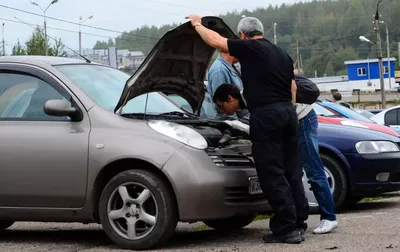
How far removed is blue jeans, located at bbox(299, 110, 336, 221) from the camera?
686 centimetres

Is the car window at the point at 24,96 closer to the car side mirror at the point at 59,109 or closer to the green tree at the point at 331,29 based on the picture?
the car side mirror at the point at 59,109

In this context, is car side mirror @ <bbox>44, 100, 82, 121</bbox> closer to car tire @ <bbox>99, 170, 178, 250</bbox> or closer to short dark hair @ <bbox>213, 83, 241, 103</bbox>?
car tire @ <bbox>99, 170, 178, 250</bbox>

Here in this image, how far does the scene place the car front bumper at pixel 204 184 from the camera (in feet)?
19.6

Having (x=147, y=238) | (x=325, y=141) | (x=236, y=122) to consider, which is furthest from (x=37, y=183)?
(x=325, y=141)

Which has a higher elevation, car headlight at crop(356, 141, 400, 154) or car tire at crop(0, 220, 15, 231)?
car headlight at crop(356, 141, 400, 154)

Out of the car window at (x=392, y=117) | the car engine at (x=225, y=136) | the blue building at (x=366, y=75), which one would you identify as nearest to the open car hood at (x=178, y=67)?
the car engine at (x=225, y=136)

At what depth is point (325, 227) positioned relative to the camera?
681cm

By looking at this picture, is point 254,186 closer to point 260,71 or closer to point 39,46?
point 260,71

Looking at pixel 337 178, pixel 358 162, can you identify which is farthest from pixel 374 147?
pixel 337 178

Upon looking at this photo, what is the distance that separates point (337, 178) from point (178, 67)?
2.66 m

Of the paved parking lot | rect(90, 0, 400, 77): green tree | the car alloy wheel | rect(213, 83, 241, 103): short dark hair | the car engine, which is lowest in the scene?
the paved parking lot

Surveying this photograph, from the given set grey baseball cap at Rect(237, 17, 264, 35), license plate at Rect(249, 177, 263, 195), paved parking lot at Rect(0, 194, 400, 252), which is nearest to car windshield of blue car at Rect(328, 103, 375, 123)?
paved parking lot at Rect(0, 194, 400, 252)

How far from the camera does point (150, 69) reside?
6652mm

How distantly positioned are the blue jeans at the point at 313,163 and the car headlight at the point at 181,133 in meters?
1.04
